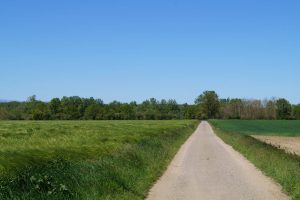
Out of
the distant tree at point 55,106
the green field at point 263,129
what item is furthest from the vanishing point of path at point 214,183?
the distant tree at point 55,106

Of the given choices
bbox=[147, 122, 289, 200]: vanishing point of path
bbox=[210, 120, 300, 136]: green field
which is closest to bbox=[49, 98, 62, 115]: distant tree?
bbox=[210, 120, 300, 136]: green field

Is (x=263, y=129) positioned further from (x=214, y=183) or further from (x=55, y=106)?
(x=55, y=106)

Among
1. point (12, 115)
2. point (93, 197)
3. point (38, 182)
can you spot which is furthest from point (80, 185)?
point (12, 115)

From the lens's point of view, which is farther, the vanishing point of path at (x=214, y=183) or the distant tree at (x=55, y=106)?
the distant tree at (x=55, y=106)

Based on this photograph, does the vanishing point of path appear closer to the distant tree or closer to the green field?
the green field

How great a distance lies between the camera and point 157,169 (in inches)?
890

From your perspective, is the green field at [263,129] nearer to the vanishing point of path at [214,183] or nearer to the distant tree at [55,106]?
the vanishing point of path at [214,183]

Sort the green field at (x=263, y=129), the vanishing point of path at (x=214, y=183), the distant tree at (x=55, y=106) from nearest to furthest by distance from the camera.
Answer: the vanishing point of path at (x=214, y=183) < the green field at (x=263, y=129) < the distant tree at (x=55, y=106)

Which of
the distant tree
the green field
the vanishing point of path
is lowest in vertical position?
the vanishing point of path

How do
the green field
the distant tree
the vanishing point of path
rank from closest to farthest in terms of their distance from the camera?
the vanishing point of path, the green field, the distant tree

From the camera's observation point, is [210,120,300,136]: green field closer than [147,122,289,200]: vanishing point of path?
No

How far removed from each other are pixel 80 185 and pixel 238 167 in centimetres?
1243

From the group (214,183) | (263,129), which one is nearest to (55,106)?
(263,129)

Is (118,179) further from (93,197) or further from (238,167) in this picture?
(238,167)
